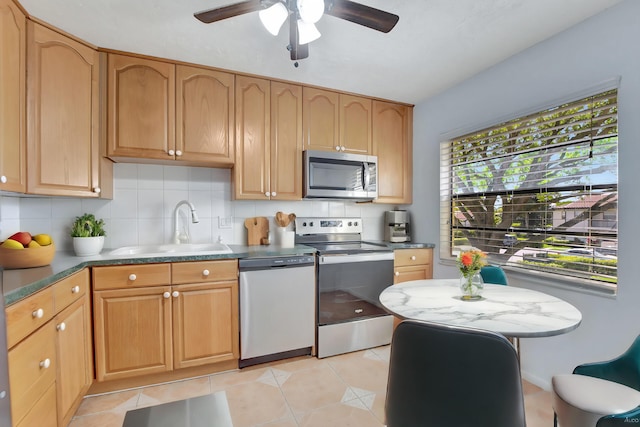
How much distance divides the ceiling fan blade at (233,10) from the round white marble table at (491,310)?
4.79 ft

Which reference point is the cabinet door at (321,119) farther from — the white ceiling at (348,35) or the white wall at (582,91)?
the white wall at (582,91)

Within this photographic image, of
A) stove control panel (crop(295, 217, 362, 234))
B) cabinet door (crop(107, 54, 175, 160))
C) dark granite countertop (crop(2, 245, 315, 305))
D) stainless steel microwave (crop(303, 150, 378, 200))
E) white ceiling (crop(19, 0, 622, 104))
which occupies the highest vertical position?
white ceiling (crop(19, 0, 622, 104))

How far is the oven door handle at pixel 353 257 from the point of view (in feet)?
7.97

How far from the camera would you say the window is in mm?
1678

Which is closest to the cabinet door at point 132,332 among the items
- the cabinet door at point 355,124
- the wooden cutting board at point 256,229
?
the wooden cutting board at point 256,229

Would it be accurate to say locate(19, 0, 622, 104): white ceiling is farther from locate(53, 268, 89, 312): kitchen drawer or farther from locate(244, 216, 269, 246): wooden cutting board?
locate(53, 268, 89, 312): kitchen drawer

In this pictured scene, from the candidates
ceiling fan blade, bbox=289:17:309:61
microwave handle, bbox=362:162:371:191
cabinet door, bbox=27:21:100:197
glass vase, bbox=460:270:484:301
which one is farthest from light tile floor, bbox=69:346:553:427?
ceiling fan blade, bbox=289:17:309:61

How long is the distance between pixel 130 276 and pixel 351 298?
1.65m

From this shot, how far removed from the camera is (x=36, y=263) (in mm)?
1607

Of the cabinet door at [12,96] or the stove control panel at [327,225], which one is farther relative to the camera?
the stove control panel at [327,225]

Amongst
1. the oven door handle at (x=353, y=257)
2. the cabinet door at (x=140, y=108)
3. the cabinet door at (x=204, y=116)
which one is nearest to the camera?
the cabinet door at (x=140, y=108)

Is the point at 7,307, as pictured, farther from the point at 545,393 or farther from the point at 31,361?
the point at 545,393

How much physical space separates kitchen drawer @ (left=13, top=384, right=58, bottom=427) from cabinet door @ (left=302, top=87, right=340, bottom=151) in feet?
7.41

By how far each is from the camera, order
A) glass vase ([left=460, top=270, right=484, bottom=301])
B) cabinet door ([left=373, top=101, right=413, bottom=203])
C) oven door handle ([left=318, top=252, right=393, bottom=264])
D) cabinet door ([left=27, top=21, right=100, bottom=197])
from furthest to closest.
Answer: cabinet door ([left=373, top=101, right=413, bottom=203])
oven door handle ([left=318, top=252, right=393, bottom=264])
cabinet door ([left=27, top=21, right=100, bottom=197])
glass vase ([left=460, top=270, right=484, bottom=301])
